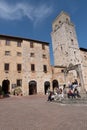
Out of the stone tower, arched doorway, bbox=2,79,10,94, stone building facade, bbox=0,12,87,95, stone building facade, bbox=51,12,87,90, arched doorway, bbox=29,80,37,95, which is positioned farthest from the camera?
the stone tower

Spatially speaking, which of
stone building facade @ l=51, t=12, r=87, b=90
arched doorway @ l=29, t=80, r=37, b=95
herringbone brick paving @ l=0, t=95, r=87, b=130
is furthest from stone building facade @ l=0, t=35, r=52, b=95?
herringbone brick paving @ l=0, t=95, r=87, b=130

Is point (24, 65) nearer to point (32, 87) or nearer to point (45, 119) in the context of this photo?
point (32, 87)

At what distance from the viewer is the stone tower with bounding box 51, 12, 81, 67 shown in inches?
1305

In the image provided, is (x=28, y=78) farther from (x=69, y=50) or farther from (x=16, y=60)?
(x=69, y=50)

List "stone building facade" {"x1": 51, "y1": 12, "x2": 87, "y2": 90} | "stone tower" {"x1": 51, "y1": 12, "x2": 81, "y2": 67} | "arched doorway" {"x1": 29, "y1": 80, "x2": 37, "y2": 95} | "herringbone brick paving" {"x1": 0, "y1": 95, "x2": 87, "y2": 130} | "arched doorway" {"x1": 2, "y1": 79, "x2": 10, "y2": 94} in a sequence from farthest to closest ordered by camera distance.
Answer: "stone tower" {"x1": 51, "y1": 12, "x2": 81, "y2": 67}
"stone building facade" {"x1": 51, "y1": 12, "x2": 87, "y2": 90}
"arched doorway" {"x1": 29, "y1": 80, "x2": 37, "y2": 95}
"arched doorway" {"x1": 2, "y1": 79, "x2": 10, "y2": 94}
"herringbone brick paving" {"x1": 0, "y1": 95, "x2": 87, "y2": 130}

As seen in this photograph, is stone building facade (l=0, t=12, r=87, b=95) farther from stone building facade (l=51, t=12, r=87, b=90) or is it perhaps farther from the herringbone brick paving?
the herringbone brick paving

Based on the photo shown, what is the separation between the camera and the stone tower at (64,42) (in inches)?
1305

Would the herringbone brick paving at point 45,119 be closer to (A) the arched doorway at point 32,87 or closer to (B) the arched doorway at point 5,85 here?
(B) the arched doorway at point 5,85

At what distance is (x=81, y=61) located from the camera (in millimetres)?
34344

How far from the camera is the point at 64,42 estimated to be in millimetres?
34625

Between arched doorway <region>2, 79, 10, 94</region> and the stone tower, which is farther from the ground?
the stone tower

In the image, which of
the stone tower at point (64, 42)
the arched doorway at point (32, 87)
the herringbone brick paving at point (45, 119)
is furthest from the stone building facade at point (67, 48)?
the herringbone brick paving at point (45, 119)

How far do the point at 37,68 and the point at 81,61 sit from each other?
48.2 feet

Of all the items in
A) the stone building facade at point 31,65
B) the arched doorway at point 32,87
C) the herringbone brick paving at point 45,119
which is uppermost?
the stone building facade at point 31,65
